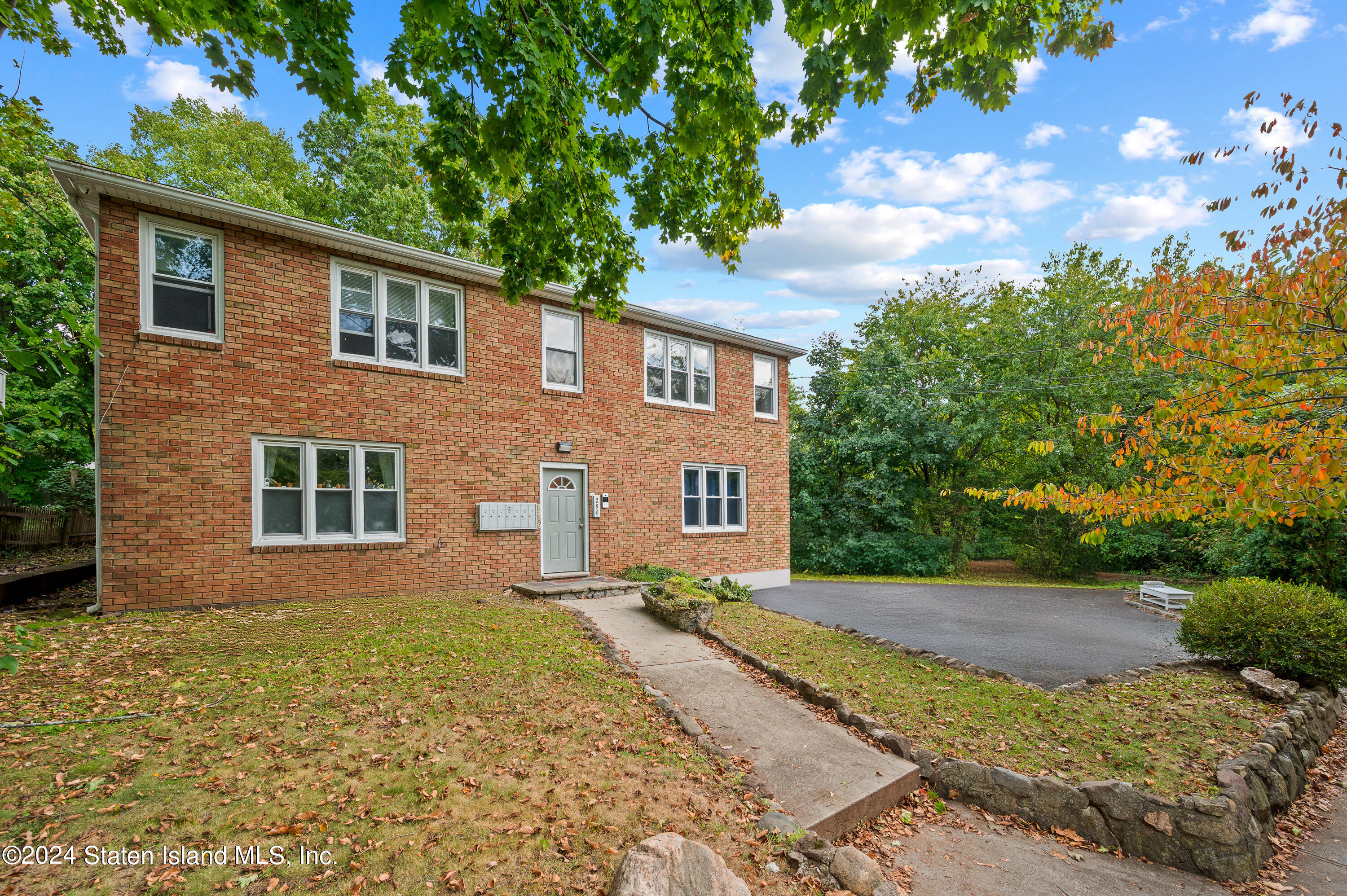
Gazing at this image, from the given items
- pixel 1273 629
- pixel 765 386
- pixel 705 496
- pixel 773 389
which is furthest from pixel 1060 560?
pixel 1273 629

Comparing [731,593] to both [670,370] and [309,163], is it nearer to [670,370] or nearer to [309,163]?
[670,370]

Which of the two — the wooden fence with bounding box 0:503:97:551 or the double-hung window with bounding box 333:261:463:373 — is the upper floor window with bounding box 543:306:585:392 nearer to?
the double-hung window with bounding box 333:261:463:373

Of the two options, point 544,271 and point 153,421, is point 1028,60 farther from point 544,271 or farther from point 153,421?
point 153,421

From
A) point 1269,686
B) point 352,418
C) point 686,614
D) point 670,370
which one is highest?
point 670,370

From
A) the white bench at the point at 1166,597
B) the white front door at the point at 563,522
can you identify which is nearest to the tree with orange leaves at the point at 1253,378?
the white front door at the point at 563,522

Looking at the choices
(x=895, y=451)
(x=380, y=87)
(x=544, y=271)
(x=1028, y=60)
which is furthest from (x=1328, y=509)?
(x=380, y=87)

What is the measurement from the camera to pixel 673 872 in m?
2.81

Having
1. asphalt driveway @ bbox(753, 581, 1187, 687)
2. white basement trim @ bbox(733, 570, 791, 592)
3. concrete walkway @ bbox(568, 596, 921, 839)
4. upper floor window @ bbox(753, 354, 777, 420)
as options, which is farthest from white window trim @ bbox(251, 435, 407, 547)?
upper floor window @ bbox(753, 354, 777, 420)

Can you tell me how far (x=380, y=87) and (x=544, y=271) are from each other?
744 inches

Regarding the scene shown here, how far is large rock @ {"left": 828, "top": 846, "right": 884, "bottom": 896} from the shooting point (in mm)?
3340

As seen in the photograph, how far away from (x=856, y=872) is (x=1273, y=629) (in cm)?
688

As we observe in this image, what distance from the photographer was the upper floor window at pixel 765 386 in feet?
50.3

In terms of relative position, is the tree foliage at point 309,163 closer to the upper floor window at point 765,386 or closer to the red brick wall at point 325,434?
the red brick wall at point 325,434

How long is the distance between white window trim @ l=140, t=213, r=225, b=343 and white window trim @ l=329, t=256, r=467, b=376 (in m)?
1.43
